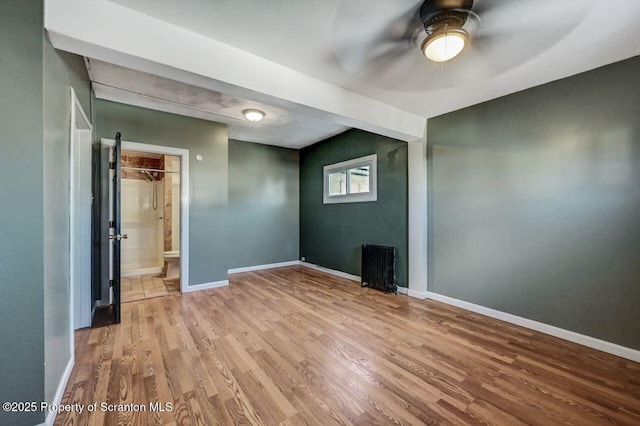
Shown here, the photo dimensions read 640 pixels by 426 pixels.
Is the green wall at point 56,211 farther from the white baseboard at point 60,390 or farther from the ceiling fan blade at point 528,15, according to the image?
the ceiling fan blade at point 528,15

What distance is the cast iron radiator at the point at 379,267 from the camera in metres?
3.81

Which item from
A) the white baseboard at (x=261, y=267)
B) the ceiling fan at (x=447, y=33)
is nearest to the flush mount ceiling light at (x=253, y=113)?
the ceiling fan at (x=447, y=33)

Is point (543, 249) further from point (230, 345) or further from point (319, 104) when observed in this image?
point (230, 345)

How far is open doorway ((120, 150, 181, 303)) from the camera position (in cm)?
497

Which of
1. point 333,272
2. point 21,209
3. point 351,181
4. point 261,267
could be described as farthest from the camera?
point 261,267

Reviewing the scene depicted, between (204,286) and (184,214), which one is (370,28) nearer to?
(184,214)

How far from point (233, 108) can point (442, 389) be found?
3.75 metres

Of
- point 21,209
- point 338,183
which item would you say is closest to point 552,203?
point 338,183

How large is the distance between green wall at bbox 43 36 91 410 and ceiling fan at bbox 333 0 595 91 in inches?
72.3

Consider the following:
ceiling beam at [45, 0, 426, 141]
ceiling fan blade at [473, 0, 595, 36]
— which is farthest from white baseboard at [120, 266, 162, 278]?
ceiling fan blade at [473, 0, 595, 36]

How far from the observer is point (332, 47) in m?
1.98

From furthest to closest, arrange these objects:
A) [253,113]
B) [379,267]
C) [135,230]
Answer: [135,230], [379,267], [253,113]

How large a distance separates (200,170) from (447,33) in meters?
3.58

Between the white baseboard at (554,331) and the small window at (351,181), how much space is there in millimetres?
1984
